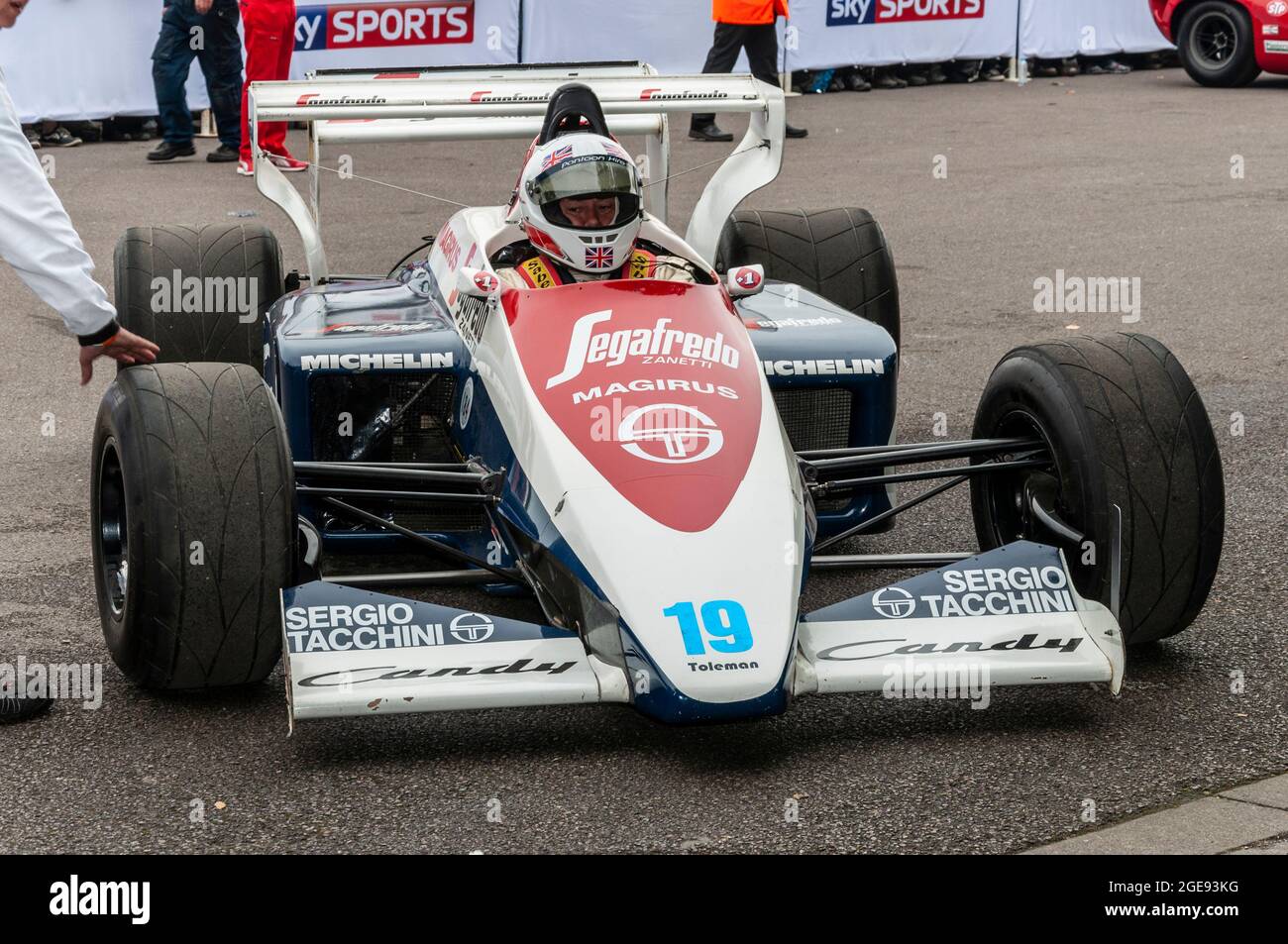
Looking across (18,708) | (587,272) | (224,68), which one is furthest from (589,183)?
(224,68)

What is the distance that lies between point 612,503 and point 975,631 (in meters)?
0.96

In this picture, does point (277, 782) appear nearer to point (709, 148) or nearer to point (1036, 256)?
point (1036, 256)

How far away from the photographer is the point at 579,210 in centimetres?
564

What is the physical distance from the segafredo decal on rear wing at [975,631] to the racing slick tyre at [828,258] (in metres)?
2.60

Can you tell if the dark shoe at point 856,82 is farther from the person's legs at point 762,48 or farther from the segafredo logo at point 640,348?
the segafredo logo at point 640,348

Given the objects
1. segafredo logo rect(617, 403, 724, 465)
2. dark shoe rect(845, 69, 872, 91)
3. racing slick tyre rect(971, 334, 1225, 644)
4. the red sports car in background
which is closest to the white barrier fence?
dark shoe rect(845, 69, 872, 91)

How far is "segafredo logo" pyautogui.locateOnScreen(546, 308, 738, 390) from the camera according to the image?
5051 millimetres

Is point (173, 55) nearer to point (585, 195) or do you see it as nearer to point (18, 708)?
point (585, 195)

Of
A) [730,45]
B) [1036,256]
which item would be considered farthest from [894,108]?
[1036,256]

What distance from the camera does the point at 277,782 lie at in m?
4.36

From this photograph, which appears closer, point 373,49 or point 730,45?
point 730,45

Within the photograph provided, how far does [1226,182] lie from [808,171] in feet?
10.3

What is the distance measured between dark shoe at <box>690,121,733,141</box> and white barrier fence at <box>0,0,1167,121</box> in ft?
8.12

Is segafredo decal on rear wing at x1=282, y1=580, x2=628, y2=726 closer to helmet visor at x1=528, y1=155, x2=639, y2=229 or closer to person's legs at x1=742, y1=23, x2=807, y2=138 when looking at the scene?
helmet visor at x1=528, y1=155, x2=639, y2=229
